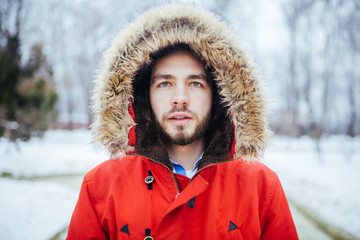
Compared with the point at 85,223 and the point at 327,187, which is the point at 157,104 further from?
the point at 327,187

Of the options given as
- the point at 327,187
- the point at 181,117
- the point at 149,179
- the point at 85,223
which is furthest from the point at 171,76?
the point at 327,187

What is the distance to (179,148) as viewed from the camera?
1.96 metres

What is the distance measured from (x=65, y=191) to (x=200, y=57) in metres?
5.32

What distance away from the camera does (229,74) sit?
1.78 m

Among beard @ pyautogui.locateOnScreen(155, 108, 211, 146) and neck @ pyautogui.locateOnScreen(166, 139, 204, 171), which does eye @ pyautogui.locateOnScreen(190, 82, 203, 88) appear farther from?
neck @ pyautogui.locateOnScreen(166, 139, 204, 171)

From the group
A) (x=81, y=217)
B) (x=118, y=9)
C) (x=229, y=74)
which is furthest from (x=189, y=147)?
(x=118, y=9)

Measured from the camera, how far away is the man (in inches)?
62.7

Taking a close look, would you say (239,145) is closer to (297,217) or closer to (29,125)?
(297,217)

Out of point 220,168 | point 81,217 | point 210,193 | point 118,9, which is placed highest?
point 118,9

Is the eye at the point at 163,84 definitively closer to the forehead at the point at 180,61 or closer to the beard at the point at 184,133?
the forehead at the point at 180,61

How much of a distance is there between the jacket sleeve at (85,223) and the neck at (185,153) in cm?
76

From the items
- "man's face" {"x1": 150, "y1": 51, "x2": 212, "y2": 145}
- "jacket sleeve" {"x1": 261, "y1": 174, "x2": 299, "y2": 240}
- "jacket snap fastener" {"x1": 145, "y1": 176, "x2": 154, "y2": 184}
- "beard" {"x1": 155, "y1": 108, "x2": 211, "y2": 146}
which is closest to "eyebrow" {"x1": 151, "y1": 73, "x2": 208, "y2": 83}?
"man's face" {"x1": 150, "y1": 51, "x2": 212, "y2": 145}

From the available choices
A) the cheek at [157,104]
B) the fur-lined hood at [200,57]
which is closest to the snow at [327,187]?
the fur-lined hood at [200,57]

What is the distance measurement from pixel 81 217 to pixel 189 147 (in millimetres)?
1019
